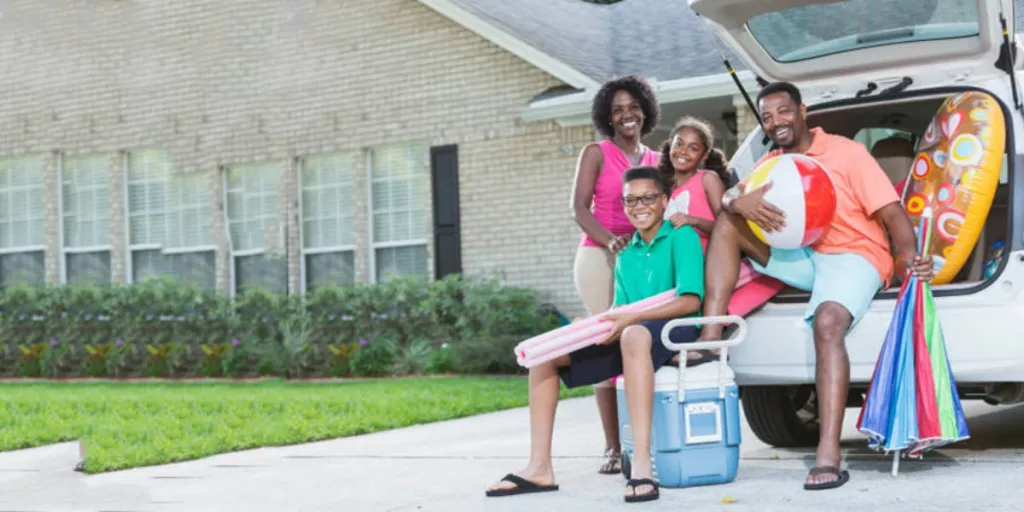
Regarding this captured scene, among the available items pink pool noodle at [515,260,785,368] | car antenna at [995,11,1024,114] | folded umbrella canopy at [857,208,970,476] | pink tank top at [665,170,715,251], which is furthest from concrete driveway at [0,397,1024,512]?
car antenna at [995,11,1024,114]

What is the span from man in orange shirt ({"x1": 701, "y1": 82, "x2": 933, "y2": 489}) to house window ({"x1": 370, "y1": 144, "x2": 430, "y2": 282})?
35.1ft

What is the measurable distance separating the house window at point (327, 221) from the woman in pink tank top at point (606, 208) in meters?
10.8

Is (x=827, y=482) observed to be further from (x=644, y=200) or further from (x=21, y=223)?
(x=21, y=223)

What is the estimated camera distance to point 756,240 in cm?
639

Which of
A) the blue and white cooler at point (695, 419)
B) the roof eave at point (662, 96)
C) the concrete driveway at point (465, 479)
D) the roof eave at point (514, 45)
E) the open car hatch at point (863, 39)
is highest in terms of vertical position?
the roof eave at point (514, 45)

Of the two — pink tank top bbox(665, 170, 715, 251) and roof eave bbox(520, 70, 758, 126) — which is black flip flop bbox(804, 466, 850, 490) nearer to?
pink tank top bbox(665, 170, 715, 251)

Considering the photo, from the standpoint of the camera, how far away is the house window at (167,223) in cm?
1873

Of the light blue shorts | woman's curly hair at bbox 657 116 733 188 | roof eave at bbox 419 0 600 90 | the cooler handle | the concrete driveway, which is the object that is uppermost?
roof eave at bbox 419 0 600 90

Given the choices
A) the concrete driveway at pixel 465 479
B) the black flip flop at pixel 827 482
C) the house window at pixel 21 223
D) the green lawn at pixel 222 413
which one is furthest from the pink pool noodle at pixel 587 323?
the house window at pixel 21 223

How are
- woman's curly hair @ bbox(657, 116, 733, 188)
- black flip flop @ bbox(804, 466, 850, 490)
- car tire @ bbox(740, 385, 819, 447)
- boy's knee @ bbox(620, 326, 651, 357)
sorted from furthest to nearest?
car tire @ bbox(740, 385, 819, 447) < woman's curly hair @ bbox(657, 116, 733, 188) < boy's knee @ bbox(620, 326, 651, 357) < black flip flop @ bbox(804, 466, 850, 490)

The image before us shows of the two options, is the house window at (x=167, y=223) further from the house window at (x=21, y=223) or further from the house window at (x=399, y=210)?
the house window at (x=399, y=210)

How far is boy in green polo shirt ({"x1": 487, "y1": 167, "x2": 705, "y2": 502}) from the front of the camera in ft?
19.6

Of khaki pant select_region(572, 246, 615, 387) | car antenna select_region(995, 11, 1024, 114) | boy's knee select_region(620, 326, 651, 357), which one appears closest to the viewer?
boy's knee select_region(620, 326, 651, 357)

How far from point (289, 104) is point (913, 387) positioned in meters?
13.0
